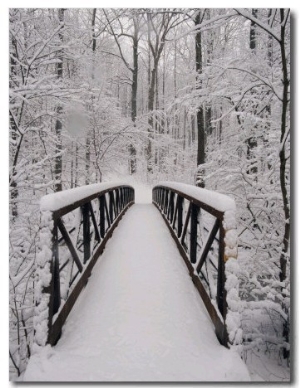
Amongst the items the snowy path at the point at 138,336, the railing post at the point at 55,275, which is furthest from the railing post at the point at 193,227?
the railing post at the point at 55,275

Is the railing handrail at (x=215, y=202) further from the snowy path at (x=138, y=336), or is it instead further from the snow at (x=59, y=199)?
the snow at (x=59, y=199)

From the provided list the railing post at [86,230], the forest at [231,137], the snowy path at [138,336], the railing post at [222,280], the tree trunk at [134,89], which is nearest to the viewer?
the snowy path at [138,336]

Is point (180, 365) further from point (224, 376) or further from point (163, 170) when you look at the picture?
point (163, 170)

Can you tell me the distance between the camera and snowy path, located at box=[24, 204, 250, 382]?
2133mm

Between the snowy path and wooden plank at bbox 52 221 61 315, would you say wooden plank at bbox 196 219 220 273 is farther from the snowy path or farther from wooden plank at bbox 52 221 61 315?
wooden plank at bbox 52 221 61 315

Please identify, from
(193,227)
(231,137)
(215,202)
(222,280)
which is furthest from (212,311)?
(231,137)

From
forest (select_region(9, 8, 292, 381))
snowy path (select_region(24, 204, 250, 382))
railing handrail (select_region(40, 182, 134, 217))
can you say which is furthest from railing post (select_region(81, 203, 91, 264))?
forest (select_region(9, 8, 292, 381))

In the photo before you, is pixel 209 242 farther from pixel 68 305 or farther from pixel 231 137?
pixel 231 137

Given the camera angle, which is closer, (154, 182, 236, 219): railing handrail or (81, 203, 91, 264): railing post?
(154, 182, 236, 219): railing handrail

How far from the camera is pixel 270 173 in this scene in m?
5.09

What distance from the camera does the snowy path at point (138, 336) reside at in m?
2.13

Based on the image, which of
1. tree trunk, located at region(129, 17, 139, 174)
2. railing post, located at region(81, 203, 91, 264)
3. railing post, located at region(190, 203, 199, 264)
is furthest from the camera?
tree trunk, located at region(129, 17, 139, 174)

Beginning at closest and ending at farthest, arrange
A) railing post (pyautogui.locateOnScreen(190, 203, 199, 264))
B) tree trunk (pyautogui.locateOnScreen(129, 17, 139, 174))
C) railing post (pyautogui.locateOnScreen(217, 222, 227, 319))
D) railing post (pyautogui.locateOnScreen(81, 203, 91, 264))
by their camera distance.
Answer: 1. railing post (pyautogui.locateOnScreen(217, 222, 227, 319))
2. railing post (pyautogui.locateOnScreen(81, 203, 91, 264))
3. railing post (pyautogui.locateOnScreen(190, 203, 199, 264))
4. tree trunk (pyautogui.locateOnScreen(129, 17, 139, 174))
